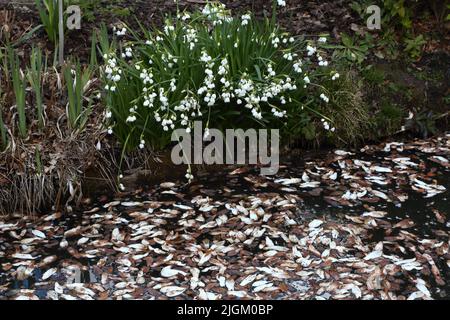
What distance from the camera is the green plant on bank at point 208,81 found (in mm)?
4863

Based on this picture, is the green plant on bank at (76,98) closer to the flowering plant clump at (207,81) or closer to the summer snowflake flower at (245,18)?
the flowering plant clump at (207,81)

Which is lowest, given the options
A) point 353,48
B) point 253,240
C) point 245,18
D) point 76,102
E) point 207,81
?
point 253,240

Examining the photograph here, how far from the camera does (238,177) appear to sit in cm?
514

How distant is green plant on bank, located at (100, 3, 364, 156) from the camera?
486cm

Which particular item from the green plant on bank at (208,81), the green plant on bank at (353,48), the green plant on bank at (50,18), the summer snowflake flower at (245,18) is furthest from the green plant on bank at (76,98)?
the green plant on bank at (353,48)

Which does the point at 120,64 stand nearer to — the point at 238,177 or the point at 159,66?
the point at 159,66

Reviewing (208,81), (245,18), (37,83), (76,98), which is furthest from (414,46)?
(37,83)

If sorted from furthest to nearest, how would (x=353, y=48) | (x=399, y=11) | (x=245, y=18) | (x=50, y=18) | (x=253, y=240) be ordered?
1. (x=399, y=11)
2. (x=353, y=48)
3. (x=50, y=18)
4. (x=245, y=18)
5. (x=253, y=240)

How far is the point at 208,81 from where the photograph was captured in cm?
480

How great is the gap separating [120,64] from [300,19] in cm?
188

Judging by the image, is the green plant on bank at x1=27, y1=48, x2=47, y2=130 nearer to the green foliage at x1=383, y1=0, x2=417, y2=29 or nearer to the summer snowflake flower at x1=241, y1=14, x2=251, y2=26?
the summer snowflake flower at x1=241, y1=14, x2=251, y2=26

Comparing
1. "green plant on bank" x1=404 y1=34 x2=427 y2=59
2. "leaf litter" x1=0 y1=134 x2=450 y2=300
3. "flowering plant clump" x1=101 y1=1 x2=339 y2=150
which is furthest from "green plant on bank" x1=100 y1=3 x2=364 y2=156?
"green plant on bank" x1=404 y1=34 x2=427 y2=59

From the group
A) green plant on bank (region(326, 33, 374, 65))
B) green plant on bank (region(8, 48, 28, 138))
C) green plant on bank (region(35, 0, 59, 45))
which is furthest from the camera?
green plant on bank (region(326, 33, 374, 65))

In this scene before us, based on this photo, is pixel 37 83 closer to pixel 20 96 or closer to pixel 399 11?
pixel 20 96
